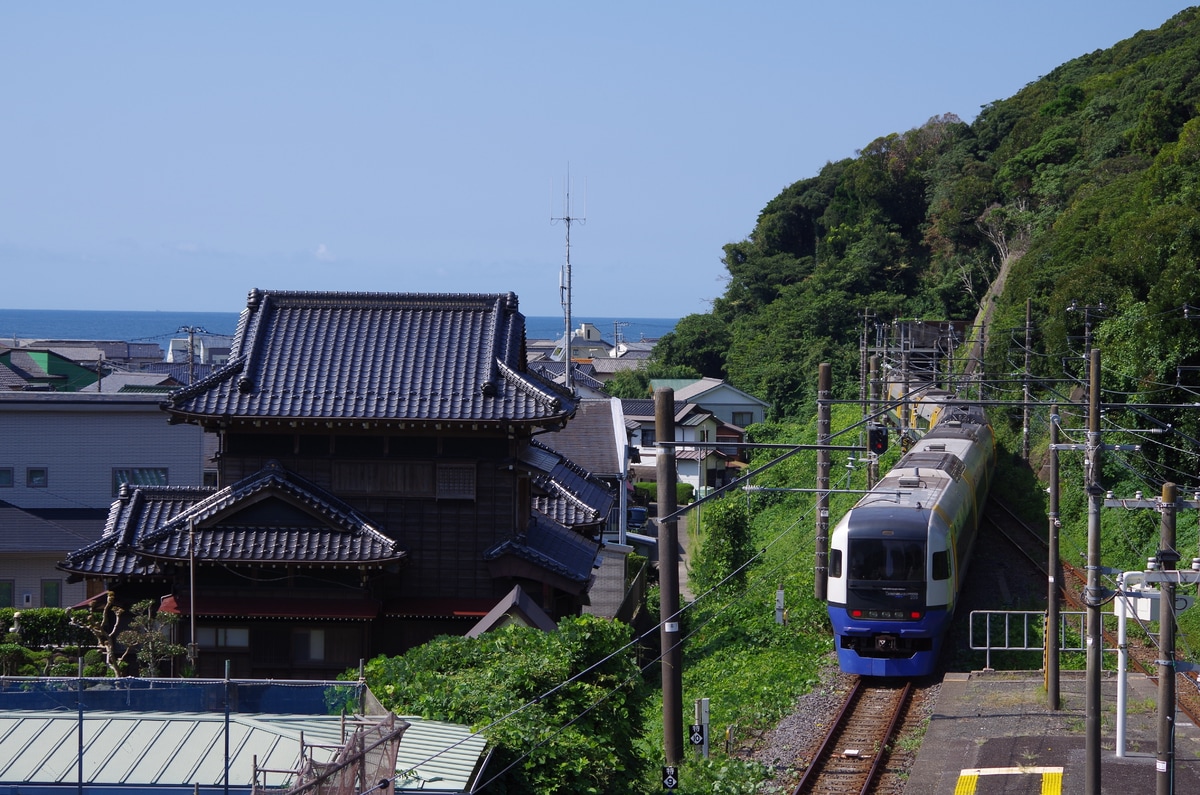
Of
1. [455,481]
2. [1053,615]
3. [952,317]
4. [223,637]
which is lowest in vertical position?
[223,637]

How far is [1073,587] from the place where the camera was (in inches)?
950

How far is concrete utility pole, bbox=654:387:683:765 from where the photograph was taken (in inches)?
519

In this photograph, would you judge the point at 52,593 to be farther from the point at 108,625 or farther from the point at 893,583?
the point at 893,583

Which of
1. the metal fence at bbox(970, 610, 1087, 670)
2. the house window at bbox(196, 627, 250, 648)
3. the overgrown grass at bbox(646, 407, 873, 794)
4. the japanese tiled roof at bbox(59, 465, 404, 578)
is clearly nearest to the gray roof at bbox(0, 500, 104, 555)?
the japanese tiled roof at bbox(59, 465, 404, 578)

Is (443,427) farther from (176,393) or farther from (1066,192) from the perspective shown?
(1066,192)

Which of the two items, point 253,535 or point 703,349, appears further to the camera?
point 703,349

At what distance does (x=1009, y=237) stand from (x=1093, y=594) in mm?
51480

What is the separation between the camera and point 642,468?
2195 inches

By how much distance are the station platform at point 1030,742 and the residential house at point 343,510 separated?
584 cm

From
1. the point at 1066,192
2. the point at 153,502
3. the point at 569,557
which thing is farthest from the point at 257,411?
the point at 1066,192

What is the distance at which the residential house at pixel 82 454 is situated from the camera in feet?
90.7

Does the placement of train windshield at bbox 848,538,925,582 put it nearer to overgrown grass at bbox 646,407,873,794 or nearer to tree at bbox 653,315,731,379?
overgrown grass at bbox 646,407,873,794

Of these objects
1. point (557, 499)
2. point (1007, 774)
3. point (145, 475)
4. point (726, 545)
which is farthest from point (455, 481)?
point (145, 475)

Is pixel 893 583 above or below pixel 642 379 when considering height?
below
